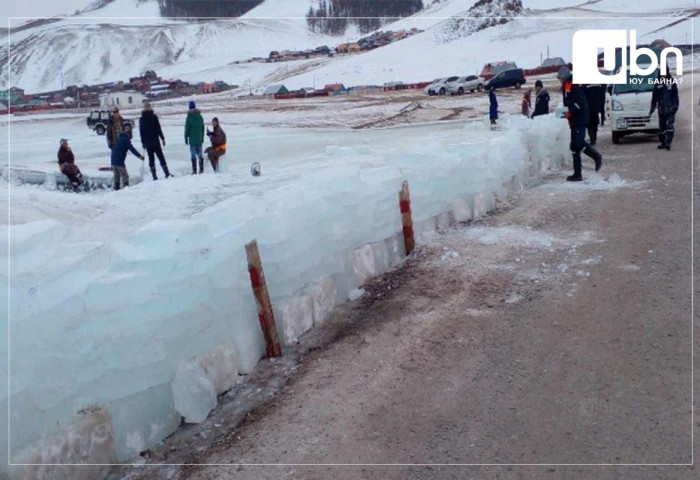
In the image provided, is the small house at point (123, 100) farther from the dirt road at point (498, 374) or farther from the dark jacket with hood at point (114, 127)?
the dirt road at point (498, 374)

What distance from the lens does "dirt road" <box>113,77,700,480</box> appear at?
4.30 m

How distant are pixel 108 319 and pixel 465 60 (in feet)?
249

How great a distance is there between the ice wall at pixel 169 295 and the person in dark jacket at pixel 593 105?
10059mm

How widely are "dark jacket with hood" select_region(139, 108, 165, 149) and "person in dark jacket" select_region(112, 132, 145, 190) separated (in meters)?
0.34

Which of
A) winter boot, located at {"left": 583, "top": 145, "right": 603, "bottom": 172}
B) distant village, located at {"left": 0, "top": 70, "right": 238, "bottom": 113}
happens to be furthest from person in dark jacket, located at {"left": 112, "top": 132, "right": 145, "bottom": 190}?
distant village, located at {"left": 0, "top": 70, "right": 238, "bottom": 113}

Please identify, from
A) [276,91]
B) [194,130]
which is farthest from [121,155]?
[276,91]

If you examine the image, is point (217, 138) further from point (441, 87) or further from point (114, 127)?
point (441, 87)

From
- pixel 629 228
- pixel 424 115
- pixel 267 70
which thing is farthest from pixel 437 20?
pixel 629 228

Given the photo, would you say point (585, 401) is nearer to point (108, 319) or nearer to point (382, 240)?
point (108, 319)

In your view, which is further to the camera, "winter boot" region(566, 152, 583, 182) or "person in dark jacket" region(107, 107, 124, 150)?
"person in dark jacket" region(107, 107, 124, 150)

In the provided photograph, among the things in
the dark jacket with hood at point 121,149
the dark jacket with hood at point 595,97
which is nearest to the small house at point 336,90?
the dark jacket with hood at point 595,97

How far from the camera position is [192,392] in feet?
16.2

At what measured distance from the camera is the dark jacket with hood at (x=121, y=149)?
1574 centimetres

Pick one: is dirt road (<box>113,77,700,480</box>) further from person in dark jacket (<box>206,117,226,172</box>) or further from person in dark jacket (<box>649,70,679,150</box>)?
person in dark jacket (<box>206,117,226,172</box>)
